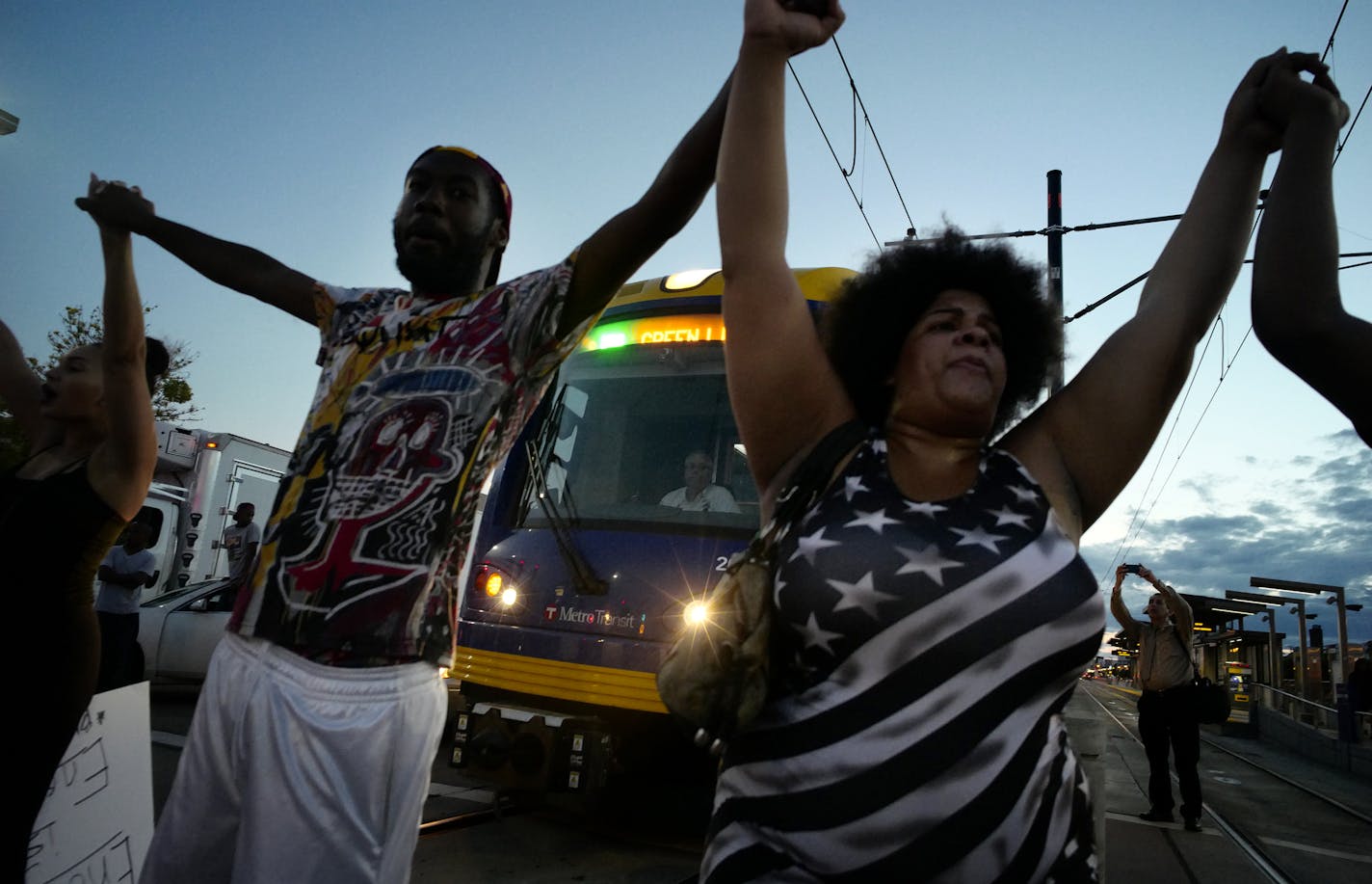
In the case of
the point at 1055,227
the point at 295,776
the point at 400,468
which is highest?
the point at 1055,227

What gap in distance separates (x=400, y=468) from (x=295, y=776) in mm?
539

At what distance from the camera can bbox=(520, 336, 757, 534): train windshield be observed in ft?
15.2

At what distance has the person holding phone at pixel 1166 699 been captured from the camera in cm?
702

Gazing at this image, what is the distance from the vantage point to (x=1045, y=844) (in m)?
1.24

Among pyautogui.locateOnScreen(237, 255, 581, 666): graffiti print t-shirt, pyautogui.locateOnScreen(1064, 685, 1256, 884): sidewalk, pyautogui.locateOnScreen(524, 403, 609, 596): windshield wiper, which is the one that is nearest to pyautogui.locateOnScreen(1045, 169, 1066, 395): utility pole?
pyautogui.locateOnScreen(1064, 685, 1256, 884): sidewalk

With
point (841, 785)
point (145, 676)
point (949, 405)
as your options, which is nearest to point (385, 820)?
point (841, 785)

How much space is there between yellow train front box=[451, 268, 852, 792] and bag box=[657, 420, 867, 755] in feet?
8.05

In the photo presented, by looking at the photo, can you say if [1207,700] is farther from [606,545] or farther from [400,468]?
[400,468]

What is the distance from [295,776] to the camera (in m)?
1.37

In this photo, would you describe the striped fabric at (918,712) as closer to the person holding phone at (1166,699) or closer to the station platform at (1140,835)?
the station platform at (1140,835)

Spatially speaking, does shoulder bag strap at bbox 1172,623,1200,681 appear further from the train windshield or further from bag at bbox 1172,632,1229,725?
the train windshield

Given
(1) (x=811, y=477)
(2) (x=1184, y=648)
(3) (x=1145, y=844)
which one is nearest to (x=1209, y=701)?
(2) (x=1184, y=648)

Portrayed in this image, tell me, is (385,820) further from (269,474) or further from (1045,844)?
(269,474)

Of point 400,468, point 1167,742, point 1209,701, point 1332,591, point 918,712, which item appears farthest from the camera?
point 1332,591
